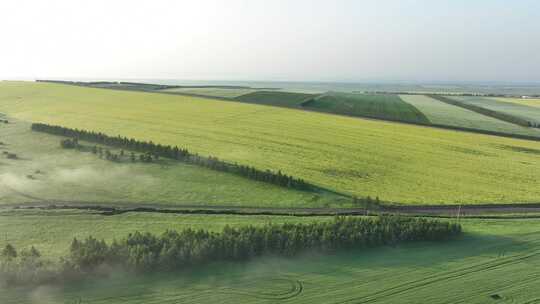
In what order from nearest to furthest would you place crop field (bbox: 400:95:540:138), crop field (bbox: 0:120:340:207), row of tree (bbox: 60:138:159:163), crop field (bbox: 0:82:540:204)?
crop field (bbox: 0:120:340:207) → crop field (bbox: 0:82:540:204) → row of tree (bbox: 60:138:159:163) → crop field (bbox: 400:95:540:138)

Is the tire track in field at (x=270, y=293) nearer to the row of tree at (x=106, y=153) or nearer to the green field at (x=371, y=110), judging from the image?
the row of tree at (x=106, y=153)

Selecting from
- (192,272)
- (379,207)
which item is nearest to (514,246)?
(379,207)

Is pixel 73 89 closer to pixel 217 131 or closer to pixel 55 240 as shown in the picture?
pixel 217 131

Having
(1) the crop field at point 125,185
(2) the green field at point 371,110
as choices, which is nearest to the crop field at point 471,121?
(2) the green field at point 371,110

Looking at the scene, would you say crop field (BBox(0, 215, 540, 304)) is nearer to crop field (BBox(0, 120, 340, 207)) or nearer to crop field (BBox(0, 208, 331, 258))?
crop field (BBox(0, 208, 331, 258))

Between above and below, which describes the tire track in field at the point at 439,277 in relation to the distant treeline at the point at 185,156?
below

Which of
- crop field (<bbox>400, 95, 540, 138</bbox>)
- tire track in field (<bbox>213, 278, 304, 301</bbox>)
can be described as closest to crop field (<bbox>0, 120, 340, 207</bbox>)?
tire track in field (<bbox>213, 278, 304, 301</bbox>)
